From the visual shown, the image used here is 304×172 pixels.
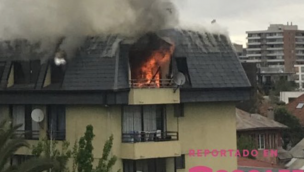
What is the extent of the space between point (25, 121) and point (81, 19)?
542 centimetres

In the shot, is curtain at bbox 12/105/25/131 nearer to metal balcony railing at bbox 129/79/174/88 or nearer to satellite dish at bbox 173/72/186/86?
metal balcony railing at bbox 129/79/174/88

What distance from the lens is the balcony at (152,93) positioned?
99.7 feet

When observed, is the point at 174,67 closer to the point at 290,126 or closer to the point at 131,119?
the point at 131,119

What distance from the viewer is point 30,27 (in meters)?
33.7

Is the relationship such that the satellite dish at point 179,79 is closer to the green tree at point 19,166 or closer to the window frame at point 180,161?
the window frame at point 180,161

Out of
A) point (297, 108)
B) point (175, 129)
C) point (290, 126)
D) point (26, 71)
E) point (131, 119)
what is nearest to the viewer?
→ point (131, 119)

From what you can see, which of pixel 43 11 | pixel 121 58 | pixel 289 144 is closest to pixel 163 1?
pixel 121 58

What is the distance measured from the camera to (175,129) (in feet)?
106

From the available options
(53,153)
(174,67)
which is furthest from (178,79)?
(53,153)

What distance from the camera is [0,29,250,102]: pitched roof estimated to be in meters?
30.9

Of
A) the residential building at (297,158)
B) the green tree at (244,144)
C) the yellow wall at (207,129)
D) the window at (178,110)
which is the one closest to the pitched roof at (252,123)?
the residential building at (297,158)

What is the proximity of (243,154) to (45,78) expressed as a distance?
21723mm

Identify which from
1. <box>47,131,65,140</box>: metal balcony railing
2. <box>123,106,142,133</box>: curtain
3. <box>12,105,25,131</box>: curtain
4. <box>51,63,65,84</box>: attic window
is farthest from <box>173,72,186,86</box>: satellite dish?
<box>12,105,25,131</box>: curtain

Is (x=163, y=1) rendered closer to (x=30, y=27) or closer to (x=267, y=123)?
(x=30, y=27)
